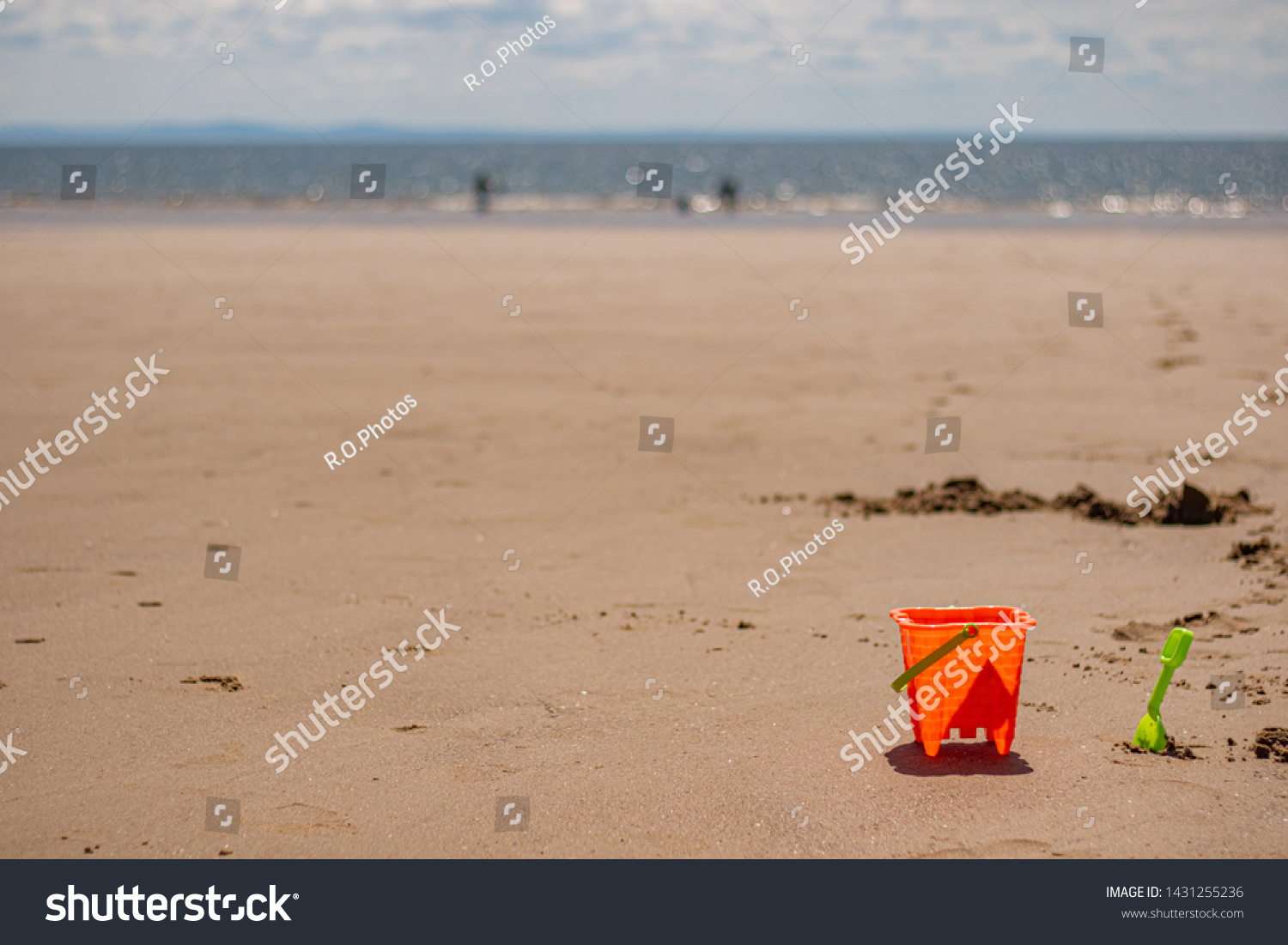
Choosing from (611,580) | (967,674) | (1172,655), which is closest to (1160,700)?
(1172,655)

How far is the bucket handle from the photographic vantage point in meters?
3.55

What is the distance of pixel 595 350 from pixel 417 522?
15.9 feet

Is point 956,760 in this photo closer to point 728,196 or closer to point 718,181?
point 728,196

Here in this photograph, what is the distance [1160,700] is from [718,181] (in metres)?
43.9

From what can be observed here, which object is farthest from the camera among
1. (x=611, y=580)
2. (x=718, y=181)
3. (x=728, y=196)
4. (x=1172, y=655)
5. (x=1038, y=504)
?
(x=718, y=181)

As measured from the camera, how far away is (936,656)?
358 cm

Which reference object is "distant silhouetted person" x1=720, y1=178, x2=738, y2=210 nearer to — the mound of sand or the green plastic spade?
the mound of sand

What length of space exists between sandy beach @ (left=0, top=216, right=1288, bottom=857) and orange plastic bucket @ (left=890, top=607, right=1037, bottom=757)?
0.43 ft

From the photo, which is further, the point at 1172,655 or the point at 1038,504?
the point at 1038,504

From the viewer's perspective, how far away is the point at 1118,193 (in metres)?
43.0

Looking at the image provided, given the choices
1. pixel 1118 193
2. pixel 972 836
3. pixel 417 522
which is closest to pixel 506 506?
pixel 417 522

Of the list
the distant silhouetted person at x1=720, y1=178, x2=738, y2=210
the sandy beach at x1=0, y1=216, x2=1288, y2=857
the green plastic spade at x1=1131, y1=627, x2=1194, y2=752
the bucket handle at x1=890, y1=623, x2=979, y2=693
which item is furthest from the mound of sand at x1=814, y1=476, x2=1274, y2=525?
the distant silhouetted person at x1=720, y1=178, x2=738, y2=210
